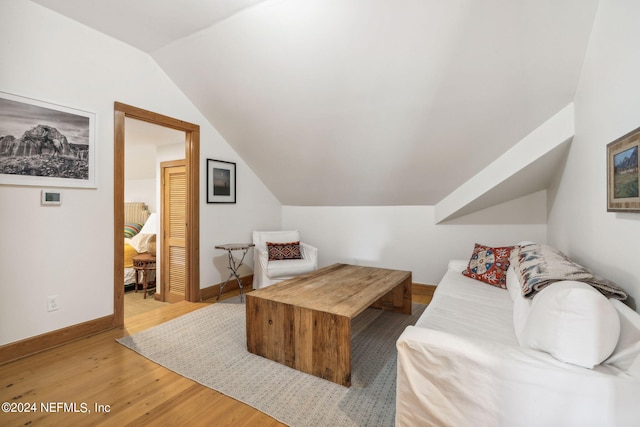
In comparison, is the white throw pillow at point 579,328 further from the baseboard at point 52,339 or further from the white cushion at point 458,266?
the baseboard at point 52,339

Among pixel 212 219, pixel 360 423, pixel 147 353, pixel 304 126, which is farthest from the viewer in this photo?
pixel 212 219

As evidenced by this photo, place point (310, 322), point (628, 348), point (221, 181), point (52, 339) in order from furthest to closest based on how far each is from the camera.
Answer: point (221, 181)
point (52, 339)
point (310, 322)
point (628, 348)

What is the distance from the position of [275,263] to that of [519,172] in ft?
8.95

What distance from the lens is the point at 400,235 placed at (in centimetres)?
412

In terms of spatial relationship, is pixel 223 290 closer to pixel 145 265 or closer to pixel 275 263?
pixel 275 263

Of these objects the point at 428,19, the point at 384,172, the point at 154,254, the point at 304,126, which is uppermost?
the point at 428,19

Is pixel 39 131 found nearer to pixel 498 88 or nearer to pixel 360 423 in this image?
pixel 360 423

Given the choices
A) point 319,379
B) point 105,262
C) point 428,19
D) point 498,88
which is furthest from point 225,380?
point 498,88

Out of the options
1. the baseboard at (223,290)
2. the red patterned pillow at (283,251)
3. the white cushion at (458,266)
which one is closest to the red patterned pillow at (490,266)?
the white cushion at (458,266)

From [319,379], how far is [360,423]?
0.45 meters

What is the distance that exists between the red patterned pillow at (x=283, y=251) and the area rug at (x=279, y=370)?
3.47 feet

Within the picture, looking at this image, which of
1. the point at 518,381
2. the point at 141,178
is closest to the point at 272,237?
the point at 518,381

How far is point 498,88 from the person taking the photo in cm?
230

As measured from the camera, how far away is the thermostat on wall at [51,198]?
230 centimetres
